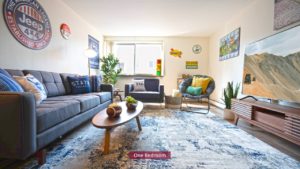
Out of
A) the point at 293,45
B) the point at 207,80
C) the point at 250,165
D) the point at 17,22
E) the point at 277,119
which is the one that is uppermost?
the point at 17,22

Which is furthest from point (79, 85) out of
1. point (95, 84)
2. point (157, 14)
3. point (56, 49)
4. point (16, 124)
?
point (157, 14)

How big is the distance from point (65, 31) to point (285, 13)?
3.73m

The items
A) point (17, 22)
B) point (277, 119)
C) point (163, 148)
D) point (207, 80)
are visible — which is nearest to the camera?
point (163, 148)

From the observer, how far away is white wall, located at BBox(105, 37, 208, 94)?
5.29 metres

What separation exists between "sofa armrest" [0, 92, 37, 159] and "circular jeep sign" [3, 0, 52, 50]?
1.50 metres

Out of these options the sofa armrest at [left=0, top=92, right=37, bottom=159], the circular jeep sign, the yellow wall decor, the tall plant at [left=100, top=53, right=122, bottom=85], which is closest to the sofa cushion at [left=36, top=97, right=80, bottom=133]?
the sofa armrest at [left=0, top=92, right=37, bottom=159]

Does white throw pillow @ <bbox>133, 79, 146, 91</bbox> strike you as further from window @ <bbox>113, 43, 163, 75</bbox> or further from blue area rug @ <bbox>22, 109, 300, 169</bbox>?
blue area rug @ <bbox>22, 109, 300, 169</bbox>

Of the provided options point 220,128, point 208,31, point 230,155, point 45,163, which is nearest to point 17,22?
point 45,163

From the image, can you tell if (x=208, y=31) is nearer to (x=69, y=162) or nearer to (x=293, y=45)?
(x=293, y=45)

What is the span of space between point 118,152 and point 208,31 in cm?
441

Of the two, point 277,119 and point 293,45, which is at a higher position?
point 293,45

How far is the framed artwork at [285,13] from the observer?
6.27ft

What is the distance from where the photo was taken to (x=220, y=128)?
7.71 ft

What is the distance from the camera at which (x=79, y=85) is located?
2855 mm
